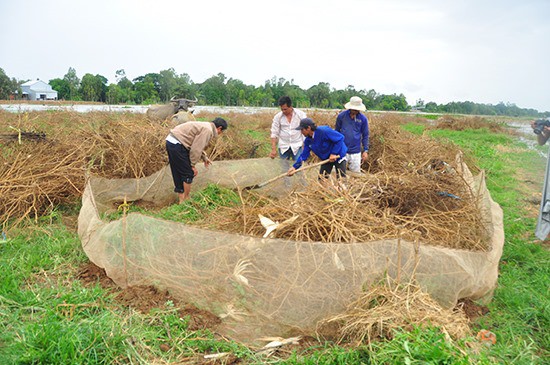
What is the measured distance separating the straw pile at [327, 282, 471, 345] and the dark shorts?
3182 mm

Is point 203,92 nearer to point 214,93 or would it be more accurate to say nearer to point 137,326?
point 214,93

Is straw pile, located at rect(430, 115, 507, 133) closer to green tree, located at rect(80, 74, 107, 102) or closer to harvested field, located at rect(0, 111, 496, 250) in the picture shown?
harvested field, located at rect(0, 111, 496, 250)

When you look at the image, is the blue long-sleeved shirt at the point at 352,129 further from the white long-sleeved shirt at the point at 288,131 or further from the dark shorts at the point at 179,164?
the dark shorts at the point at 179,164

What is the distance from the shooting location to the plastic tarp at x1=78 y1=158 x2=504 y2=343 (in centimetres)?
249

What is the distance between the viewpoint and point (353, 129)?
5.44 metres

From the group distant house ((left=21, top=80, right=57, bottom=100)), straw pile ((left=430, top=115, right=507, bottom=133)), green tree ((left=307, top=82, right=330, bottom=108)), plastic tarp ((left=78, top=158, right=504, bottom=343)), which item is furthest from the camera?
distant house ((left=21, top=80, right=57, bottom=100))

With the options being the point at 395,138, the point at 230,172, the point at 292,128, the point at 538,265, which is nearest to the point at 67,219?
the point at 230,172

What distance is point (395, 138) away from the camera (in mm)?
8211

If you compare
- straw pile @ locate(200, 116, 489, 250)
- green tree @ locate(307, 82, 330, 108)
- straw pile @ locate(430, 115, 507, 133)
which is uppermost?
green tree @ locate(307, 82, 330, 108)

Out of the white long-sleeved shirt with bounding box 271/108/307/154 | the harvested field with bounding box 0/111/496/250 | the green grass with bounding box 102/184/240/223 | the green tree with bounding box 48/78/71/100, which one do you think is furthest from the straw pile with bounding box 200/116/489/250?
the green tree with bounding box 48/78/71/100

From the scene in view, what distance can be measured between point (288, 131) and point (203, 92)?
1339 inches

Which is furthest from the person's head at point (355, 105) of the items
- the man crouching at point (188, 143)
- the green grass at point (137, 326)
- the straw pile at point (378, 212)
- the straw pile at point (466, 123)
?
the straw pile at point (466, 123)

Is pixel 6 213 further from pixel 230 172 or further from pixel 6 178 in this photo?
pixel 230 172

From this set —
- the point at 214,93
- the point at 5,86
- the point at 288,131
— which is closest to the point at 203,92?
the point at 214,93
